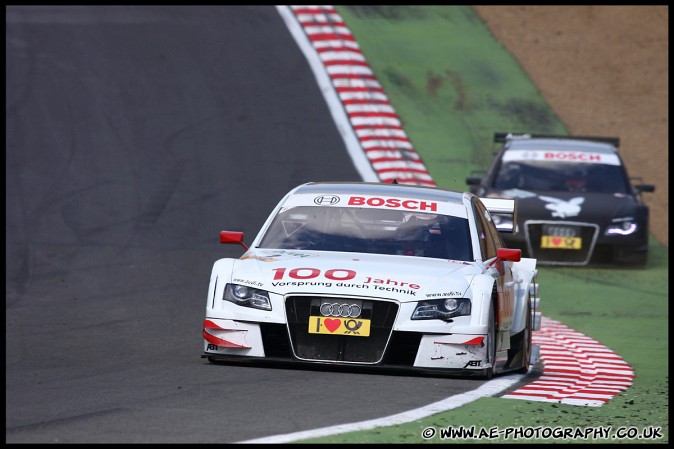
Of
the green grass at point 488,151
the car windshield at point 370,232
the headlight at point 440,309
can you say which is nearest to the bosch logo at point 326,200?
the car windshield at point 370,232

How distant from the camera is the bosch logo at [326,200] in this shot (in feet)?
33.9

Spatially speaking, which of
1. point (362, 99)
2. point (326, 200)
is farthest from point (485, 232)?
point (362, 99)

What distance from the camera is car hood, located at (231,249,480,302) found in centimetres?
904

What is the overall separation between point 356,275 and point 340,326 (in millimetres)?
370

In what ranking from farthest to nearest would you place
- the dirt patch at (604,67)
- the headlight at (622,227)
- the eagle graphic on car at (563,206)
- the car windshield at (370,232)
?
the dirt patch at (604,67) → the headlight at (622,227) → the eagle graphic on car at (563,206) → the car windshield at (370,232)

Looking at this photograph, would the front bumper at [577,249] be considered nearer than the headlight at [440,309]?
No

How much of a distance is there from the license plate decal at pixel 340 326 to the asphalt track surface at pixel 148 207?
0.28 metres

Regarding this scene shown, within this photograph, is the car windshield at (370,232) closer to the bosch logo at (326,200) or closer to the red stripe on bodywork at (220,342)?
the bosch logo at (326,200)

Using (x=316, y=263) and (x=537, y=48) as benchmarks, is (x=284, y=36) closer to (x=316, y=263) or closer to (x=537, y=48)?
(x=537, y=48)

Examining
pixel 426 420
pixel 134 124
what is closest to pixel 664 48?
pixel 134 124

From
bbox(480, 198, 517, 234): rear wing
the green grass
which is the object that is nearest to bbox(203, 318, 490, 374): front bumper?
the green grass

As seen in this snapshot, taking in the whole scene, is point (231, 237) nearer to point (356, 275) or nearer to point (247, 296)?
point (247, 296)

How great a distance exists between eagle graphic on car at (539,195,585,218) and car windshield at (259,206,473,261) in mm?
8396

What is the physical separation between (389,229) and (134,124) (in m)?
13.1
